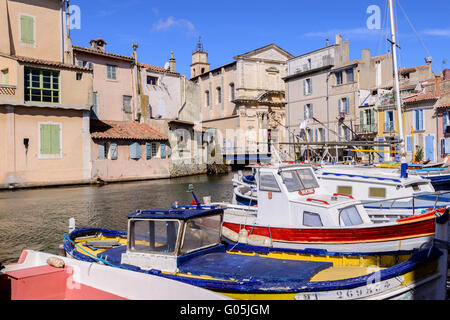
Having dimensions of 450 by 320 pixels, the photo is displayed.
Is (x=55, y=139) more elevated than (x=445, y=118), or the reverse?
(x=445, y=118)

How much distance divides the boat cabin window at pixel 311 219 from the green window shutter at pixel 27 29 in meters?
31.3

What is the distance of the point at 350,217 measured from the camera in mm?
11523

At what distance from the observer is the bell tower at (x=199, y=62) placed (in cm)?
7131

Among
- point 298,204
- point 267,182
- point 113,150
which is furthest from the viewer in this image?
point 113,150

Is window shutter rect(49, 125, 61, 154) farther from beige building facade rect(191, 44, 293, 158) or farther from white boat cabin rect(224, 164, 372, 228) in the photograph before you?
beige building facade rect(191, 44, 293, 158)

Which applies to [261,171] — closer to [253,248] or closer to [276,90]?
[253,248]

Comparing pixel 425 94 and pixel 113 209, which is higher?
pixel 425 94

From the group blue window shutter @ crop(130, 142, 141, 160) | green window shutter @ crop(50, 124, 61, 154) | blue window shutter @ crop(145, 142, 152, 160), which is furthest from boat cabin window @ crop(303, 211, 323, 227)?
blue window shutter @ crop(145, 142, 152, 160)

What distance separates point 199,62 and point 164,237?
213ft

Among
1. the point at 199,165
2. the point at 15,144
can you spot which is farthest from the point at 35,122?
the point at 199,165

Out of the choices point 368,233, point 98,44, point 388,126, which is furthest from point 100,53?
point 368,233

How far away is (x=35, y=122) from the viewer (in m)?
32.3

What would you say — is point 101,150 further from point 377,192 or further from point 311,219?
point 311,219

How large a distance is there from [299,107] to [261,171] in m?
40.0
